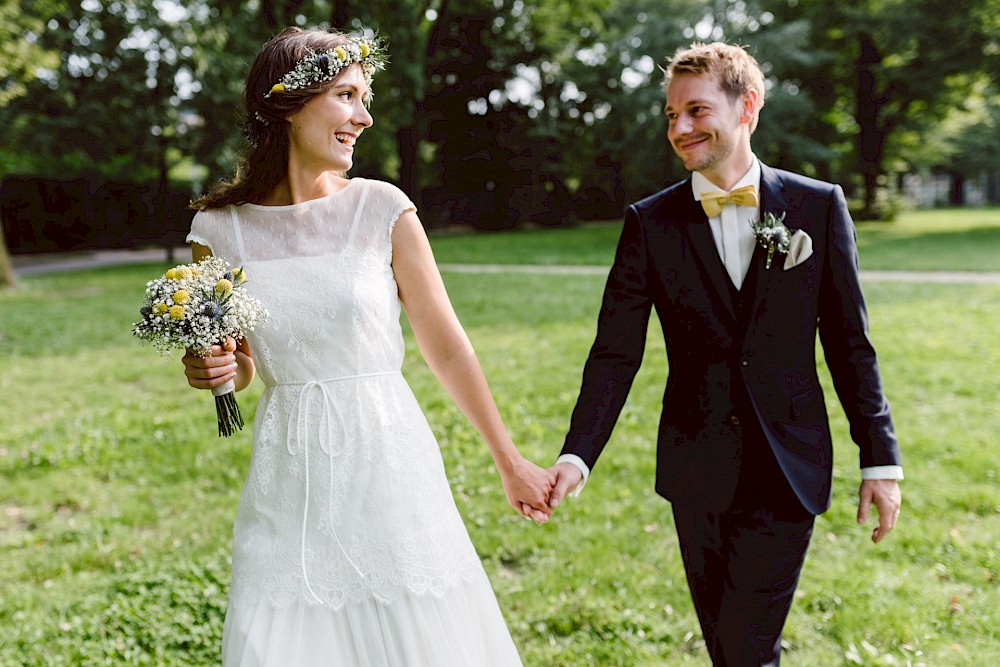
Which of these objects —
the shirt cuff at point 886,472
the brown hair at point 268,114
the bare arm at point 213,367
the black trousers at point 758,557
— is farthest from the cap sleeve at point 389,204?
the shirt cuff at point 886,472

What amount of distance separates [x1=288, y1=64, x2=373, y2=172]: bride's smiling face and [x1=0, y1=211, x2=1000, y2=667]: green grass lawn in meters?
2.58

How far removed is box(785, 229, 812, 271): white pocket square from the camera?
2.81 m

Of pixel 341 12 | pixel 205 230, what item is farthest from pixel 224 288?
pixel 341 12

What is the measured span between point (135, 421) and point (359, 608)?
252 inches

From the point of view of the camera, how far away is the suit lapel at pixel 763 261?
2.87 m

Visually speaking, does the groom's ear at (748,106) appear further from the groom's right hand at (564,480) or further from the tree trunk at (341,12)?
the tree trunk at (341,12)

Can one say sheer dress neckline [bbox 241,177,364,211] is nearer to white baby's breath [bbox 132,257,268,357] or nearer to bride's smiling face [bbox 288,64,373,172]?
bride's smiling face [bbox 288,64,373,172]

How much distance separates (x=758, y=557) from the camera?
2.96m

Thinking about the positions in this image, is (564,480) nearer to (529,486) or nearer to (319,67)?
(529,486)

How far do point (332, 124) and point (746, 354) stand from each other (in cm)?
162

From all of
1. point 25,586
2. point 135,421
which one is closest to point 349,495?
point 25,586

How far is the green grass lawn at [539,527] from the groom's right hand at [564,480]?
132cm

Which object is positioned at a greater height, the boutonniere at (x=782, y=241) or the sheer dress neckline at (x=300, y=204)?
the sheer dress neckline at (x=300, y=204)

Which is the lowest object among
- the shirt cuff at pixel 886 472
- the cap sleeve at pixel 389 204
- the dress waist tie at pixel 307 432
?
the shirt cuff at pixel 886 472
